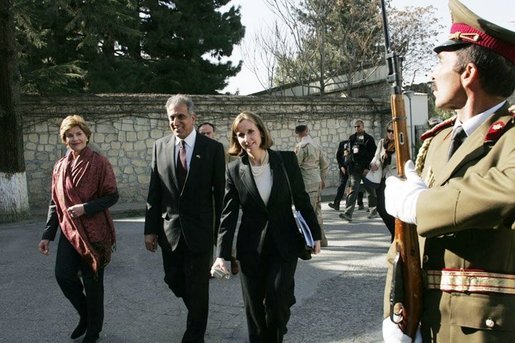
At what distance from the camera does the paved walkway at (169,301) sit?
483 centimetres

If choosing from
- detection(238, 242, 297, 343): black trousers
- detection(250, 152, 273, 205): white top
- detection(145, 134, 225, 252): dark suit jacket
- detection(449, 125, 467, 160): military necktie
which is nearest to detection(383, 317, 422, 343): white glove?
→ detection(449, 125, 467, 160): military necktie

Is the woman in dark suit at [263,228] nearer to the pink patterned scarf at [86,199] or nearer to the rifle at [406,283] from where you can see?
the pink patterned scarf at [86,199]

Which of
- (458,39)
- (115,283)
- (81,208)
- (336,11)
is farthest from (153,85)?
(458,39)

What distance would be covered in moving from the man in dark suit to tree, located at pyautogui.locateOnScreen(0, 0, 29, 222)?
29.8 ft

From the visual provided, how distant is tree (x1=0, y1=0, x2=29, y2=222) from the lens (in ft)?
40.4

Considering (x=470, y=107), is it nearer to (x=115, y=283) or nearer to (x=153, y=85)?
(x=115, y=283)

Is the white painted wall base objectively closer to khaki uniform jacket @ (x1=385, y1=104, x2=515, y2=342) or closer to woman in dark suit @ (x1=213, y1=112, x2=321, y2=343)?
woman in dark suit @ (x1=213, y1=112, x2=321, y2=343)

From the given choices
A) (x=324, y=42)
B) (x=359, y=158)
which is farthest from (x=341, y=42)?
(x=359, y=158)

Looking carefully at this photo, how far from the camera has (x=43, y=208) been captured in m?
14.5

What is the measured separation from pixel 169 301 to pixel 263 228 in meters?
2.34

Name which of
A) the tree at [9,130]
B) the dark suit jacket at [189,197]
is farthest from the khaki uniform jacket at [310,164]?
the tree at [9,130]

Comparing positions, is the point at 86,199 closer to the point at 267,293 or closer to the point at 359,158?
the point at 267,293

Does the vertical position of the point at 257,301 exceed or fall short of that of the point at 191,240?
it falls short

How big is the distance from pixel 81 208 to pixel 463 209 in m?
3.46
